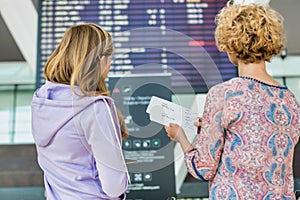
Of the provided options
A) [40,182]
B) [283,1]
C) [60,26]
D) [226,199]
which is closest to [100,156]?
[226,199]

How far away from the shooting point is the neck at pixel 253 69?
1184 mm

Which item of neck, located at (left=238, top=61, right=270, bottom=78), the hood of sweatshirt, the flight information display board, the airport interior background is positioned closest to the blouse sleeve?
neck, located at (left=238, top=61, right=270, bottom=78)

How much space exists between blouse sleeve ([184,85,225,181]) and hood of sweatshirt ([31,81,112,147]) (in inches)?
10.1

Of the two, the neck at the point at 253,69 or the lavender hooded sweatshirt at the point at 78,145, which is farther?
the neck at the point at 253,69

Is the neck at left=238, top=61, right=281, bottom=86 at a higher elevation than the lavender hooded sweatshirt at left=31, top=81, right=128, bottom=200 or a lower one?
higher

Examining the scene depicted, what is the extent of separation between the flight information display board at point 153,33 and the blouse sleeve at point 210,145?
110cm

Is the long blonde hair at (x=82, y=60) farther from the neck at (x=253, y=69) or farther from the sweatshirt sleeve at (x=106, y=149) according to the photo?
the neck at (x=253, y=69)

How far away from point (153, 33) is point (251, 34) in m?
1.18

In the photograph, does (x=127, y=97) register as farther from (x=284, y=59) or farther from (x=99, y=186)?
(x=284, y=59)

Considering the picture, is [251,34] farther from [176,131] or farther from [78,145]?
[78,145]

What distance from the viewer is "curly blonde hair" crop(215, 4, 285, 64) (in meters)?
1.18

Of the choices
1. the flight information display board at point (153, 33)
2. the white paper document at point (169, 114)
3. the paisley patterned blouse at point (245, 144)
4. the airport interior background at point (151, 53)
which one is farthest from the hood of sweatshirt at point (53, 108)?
the flight information display board at point (153, 33)

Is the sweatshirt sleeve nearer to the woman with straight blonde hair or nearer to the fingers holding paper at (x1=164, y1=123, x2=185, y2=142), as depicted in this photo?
the woman with straight blonde hair

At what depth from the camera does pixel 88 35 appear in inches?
47.1
